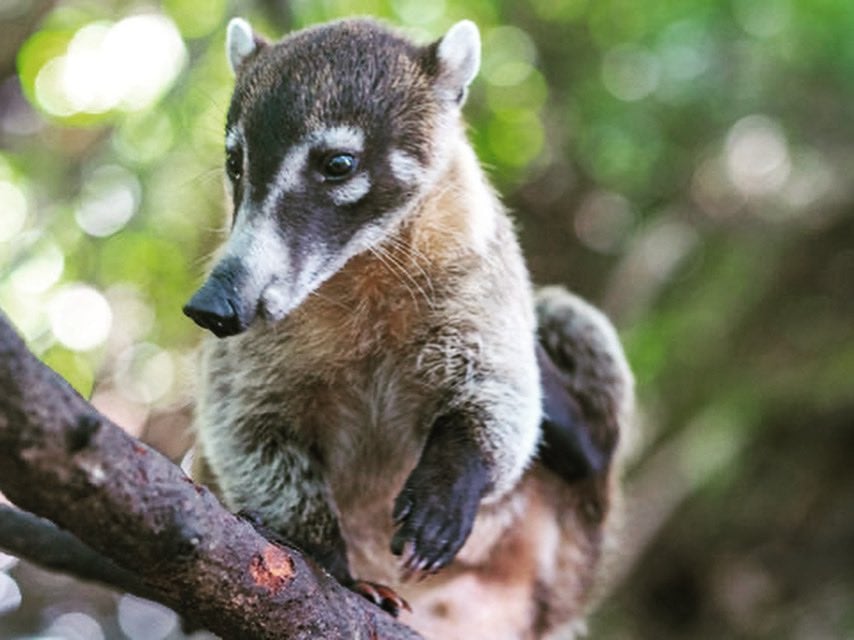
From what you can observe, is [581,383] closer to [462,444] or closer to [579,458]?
[579,458]

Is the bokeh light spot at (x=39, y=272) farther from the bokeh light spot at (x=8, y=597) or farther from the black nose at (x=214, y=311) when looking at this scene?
the black nose at (x=214, y=311)

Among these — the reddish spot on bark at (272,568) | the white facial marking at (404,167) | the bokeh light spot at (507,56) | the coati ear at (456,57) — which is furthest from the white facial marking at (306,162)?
the bokeh light spot at (507,56)

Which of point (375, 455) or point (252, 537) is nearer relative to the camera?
point (252, 537)

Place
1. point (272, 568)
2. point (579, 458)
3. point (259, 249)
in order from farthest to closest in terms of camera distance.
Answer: point (579, 458) → point (259, 249) → point (272, 568)

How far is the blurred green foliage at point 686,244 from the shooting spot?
21.1 ft

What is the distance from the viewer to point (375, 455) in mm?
3883

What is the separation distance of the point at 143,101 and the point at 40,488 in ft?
12.5

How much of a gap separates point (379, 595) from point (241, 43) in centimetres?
167

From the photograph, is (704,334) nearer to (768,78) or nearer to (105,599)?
(768,78)

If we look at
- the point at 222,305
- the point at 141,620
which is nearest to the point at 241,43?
the point at 222,305

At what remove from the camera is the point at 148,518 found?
2.31 m

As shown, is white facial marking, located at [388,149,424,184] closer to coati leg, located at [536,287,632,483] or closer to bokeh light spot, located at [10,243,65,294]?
coati leg, located at [536,287,632,483]

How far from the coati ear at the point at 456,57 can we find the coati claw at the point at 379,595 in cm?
144

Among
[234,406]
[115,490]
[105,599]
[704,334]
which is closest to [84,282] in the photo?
[105,599]
